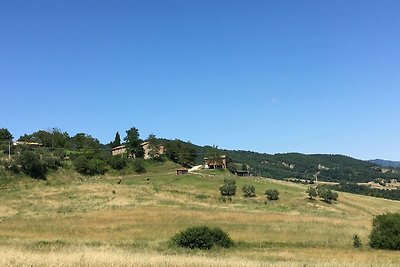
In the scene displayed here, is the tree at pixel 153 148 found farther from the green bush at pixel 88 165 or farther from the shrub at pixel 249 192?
the shrub at pixel 249 192

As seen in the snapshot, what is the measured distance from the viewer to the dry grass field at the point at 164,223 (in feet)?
69.3

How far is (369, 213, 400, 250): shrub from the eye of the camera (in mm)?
36531

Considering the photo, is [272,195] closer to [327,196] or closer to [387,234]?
[327,196]

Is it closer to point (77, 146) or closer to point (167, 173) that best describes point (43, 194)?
point (167, 173)

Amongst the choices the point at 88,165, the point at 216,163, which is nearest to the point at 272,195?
the point at 88,165

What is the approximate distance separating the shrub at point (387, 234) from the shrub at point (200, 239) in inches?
490

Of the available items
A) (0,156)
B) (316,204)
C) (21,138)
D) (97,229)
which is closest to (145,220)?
(97,229)

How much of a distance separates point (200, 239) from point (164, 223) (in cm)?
2358

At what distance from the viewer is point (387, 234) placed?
37031mm

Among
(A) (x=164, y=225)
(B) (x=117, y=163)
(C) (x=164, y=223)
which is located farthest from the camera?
(B) (x=117, y=163)

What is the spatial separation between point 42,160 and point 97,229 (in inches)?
3346

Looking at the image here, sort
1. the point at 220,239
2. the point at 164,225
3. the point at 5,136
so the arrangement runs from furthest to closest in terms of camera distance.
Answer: the point at 5,136, the point at 164,225, the point at 220,239

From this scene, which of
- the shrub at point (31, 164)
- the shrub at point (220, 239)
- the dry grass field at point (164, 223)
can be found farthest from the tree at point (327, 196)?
the shrub at point (220, 239)

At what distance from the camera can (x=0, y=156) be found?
12988 centimetres
